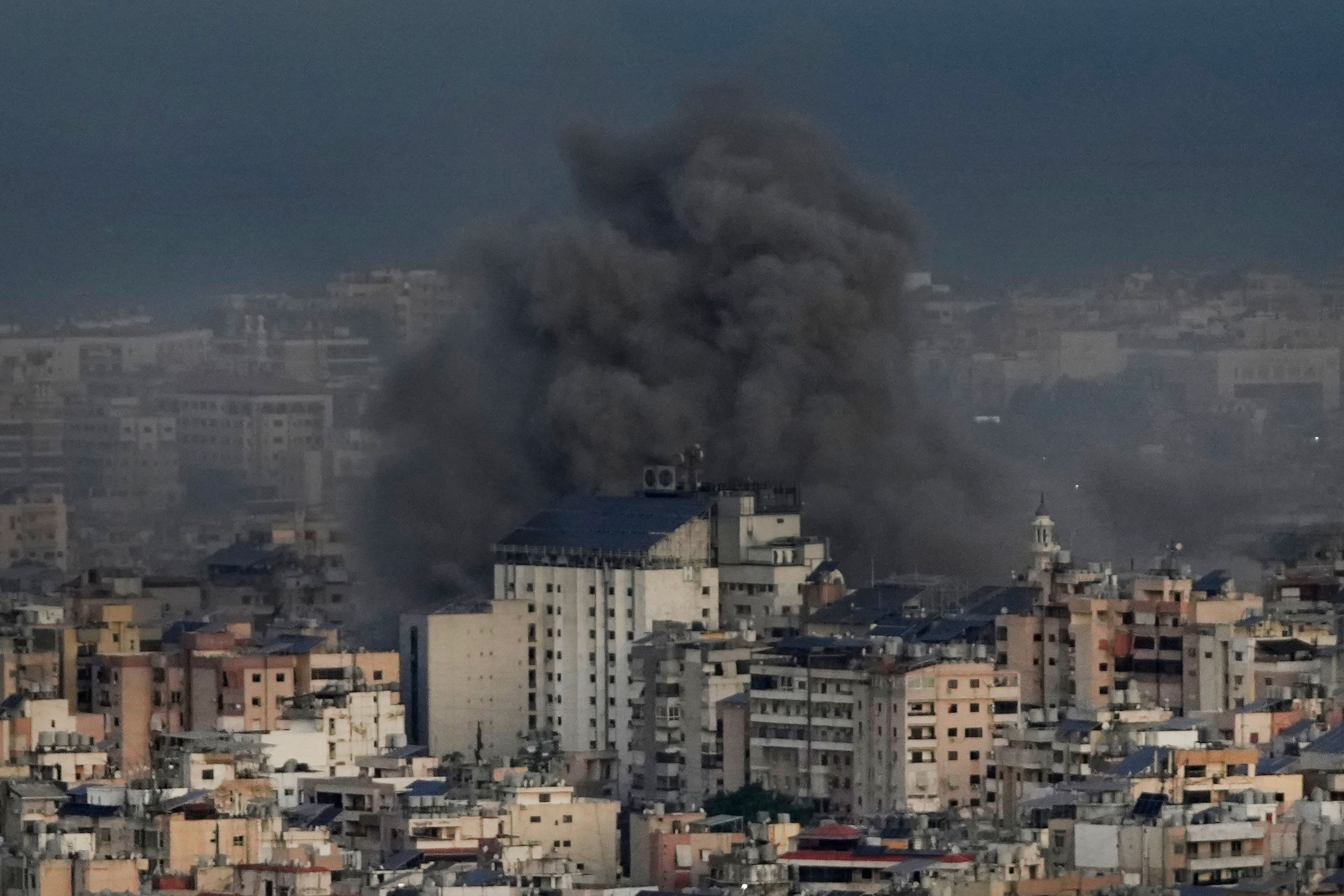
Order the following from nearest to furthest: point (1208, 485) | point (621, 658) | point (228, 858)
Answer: point (228, 858)
point (621, 658)
point (1208, 485)

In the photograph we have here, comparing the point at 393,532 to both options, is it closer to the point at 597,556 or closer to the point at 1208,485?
the point at 597,556

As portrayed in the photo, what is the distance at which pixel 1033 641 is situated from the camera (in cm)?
5478

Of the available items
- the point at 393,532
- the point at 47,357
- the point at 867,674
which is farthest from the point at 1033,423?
the point at 867,674

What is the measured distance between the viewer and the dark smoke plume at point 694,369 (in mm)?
63562

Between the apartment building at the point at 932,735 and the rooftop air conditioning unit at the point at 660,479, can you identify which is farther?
the rooftop air conditioning unit at the point at 660,479

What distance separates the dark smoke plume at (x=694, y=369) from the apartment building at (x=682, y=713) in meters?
6.24

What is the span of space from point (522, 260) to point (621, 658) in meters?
11.4

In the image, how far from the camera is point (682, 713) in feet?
181

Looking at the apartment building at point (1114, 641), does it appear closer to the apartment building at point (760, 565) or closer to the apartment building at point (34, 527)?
the apartment building at point (760, 565)

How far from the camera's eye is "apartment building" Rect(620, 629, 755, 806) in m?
54.4

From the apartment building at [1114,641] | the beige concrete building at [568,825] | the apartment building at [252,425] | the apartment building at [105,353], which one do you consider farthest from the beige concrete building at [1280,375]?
the beige concrete building at [568,825]

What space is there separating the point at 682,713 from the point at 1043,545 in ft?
16.6

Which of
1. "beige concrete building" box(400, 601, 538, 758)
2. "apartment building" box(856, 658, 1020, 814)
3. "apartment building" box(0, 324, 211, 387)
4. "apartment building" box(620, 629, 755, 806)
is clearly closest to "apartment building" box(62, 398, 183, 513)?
"apartment building" box(0, 324, 211, 387)

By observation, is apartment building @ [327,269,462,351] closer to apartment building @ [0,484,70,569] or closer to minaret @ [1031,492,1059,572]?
apartment building @ [0,484,70,569]
